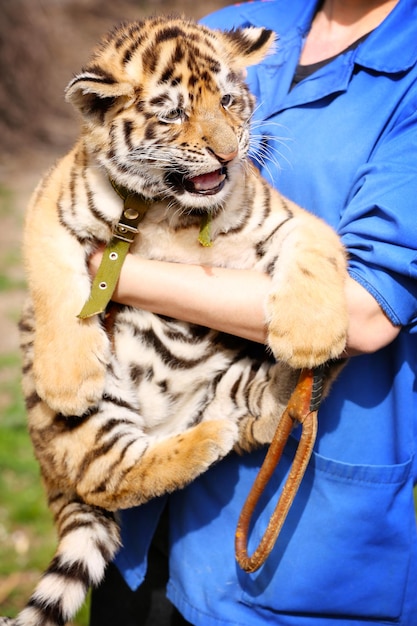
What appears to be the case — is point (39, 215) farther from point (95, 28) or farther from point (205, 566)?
point (95, 28)

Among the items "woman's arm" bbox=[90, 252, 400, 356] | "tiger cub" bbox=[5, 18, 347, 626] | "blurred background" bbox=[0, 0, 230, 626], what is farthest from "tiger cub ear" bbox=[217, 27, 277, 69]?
"blurred background" bbox=[0, 0, 230, 626]

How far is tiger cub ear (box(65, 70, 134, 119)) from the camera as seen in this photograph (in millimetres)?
1649

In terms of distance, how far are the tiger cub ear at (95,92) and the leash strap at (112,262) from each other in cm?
24

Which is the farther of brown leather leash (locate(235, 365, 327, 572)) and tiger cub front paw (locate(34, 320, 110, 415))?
tiger cub front paw (locate(34, 320, 110, 415))

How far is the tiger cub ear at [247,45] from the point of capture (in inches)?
74.0

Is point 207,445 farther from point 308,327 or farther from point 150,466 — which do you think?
point 308,327

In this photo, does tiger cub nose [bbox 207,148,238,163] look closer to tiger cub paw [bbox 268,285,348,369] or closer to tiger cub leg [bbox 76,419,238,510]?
tiger cub paw [bbox 268,285,348,369]

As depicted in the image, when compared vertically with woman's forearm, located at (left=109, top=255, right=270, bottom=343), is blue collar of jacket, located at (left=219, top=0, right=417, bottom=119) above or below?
above

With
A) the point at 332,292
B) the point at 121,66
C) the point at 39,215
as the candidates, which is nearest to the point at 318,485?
the point at 332,292

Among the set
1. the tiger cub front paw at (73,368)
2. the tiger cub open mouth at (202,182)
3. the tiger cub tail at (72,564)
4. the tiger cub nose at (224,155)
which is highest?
the tiger cub nose at (224,155)

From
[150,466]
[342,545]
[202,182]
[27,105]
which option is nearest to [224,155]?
[202,182]

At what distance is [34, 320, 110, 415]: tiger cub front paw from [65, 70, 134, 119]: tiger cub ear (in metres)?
0.50

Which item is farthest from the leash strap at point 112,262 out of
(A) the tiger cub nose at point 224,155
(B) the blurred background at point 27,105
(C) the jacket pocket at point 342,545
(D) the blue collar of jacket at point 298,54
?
(B) the blurred background at point 27,105

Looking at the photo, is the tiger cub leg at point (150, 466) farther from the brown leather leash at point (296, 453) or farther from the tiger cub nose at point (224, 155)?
the tiger cub nose at point (224, 155)
